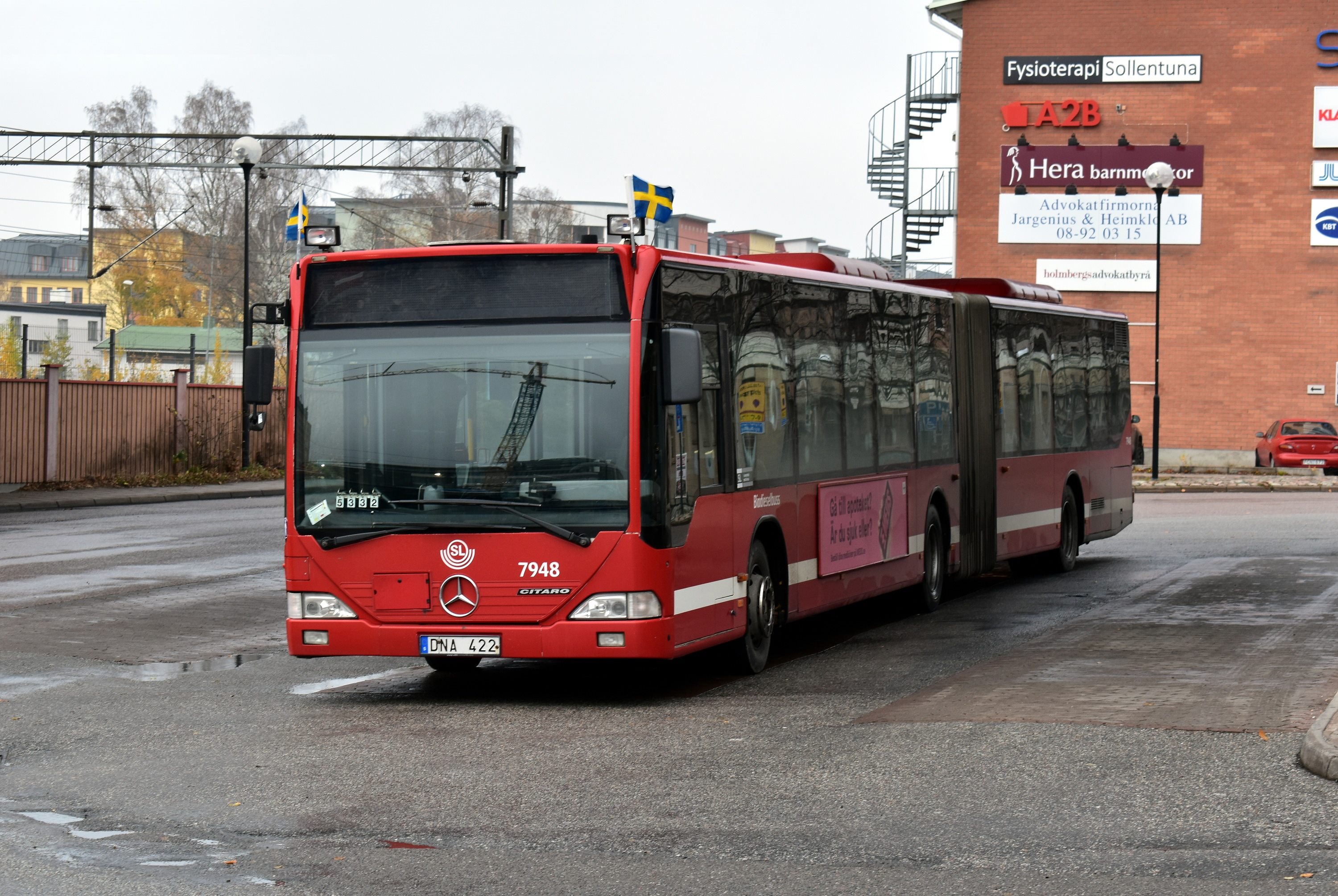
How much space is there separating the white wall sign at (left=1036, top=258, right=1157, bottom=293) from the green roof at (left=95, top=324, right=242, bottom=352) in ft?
188

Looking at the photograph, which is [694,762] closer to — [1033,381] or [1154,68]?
[1033,381]

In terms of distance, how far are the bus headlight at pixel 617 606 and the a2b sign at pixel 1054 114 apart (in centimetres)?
3892

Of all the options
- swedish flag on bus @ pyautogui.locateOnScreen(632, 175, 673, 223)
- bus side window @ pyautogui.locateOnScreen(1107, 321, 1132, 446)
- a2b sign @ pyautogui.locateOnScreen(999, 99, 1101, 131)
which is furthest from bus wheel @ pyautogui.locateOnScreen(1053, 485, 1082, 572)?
a2b sign @ pyautogui.locateOnScreen(999, 99, 1101, 131)

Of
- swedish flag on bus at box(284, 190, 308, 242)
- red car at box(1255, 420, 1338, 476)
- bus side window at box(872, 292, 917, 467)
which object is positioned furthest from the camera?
red car at box(1255, 420, 1338, 476)

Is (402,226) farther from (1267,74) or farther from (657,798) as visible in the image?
(657,798)

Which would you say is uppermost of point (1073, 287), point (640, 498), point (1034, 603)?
point (1073, 287)

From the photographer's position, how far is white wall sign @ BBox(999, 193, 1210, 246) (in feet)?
150

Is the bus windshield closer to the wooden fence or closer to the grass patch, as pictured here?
the wooden fence

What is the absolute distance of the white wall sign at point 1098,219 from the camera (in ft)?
150

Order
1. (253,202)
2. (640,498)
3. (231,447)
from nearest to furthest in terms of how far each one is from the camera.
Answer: (640,498) < (231,447) < (253,202)

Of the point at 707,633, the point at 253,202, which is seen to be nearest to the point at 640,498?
the point at 707,633

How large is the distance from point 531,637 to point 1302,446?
34.6m

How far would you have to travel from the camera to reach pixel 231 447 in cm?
3672

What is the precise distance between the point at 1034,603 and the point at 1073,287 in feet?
106
